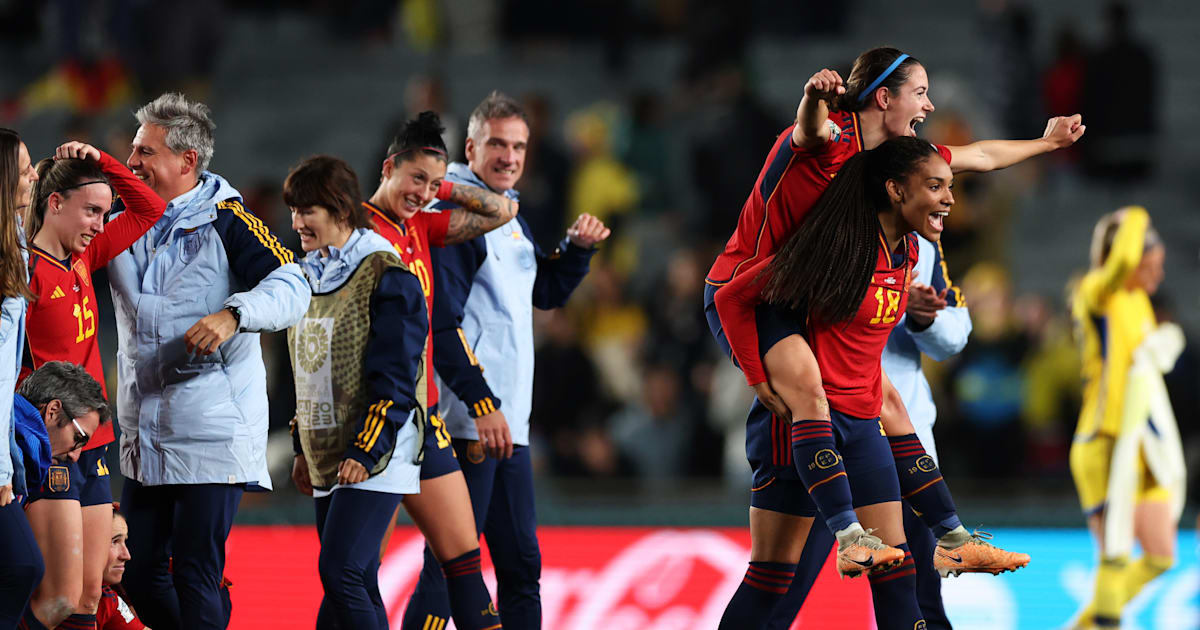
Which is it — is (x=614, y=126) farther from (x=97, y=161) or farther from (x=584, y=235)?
(x=97, y=161)

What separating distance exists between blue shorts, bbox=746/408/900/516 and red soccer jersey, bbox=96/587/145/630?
91.6 inches

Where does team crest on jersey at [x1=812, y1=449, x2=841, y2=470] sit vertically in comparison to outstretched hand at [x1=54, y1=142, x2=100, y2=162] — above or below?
below

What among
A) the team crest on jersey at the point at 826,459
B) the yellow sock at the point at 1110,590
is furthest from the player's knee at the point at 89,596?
the yellow sock at the point at 1110,590

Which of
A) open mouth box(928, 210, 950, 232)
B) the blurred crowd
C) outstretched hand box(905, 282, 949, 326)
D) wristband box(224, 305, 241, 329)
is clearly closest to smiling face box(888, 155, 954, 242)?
open mouth box(928, 210, 950, 232)

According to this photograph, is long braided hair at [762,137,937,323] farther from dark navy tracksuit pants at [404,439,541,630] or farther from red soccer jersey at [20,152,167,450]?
red soccer jersey at [20,152,167,450]

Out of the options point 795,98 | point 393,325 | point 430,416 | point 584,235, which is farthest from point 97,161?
point 795,98

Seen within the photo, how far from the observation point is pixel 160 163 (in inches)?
212

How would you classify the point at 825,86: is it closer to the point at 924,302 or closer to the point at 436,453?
the point at 924,302

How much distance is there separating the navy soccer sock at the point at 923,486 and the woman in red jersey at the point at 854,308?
175 millimetres

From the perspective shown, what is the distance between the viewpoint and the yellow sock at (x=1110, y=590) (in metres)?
8.27

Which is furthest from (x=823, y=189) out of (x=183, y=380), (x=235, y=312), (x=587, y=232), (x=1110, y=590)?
(x=1110, y=590)

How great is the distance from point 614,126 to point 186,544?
9.91 metres

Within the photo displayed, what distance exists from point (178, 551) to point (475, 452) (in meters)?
1.33

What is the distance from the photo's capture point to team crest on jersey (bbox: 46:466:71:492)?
5043 mm
